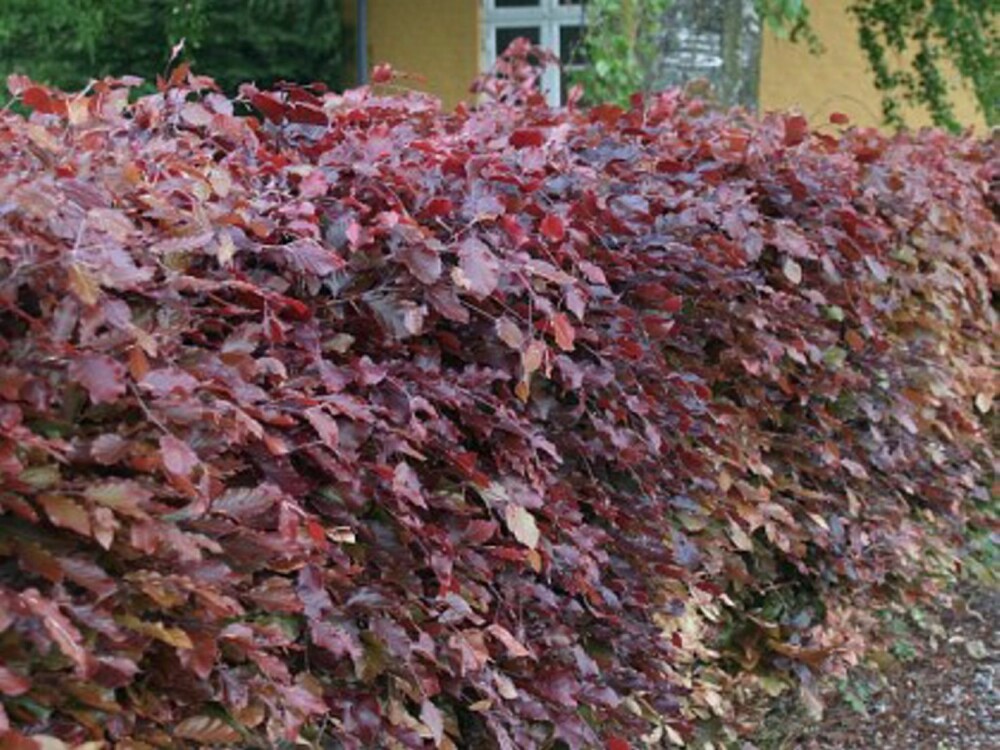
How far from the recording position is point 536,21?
11859 mm

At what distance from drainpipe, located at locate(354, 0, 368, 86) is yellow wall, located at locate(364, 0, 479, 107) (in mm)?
274

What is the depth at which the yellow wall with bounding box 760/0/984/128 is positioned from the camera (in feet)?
38.5

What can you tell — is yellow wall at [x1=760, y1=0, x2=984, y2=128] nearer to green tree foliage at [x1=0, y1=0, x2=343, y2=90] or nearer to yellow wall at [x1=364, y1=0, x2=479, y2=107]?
yellow wall at [x1=364, y1=0, x2=479, y2=107]

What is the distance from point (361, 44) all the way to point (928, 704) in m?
7.52

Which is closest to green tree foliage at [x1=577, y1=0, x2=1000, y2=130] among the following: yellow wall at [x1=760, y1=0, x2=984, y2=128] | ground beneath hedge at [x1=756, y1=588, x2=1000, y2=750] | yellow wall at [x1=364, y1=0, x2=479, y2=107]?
yellow wall at [x1=760, y1=0, x2=984, y2=128]

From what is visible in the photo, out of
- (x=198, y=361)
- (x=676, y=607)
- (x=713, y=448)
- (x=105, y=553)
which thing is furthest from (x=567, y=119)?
(x=105, y=553)

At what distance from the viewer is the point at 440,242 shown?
283 centimetres

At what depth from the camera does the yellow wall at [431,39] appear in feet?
38.3

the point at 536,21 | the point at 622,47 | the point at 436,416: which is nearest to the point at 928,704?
the point at 436,416

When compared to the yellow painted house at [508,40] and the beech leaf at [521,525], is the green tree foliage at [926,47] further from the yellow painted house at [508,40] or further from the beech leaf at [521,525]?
the beech leaf at [521,525]

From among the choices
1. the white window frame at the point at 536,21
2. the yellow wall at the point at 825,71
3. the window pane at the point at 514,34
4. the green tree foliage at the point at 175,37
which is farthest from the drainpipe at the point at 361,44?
the yellow wall at the point at 825,71

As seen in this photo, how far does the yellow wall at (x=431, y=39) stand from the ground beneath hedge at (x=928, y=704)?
688 centimetres

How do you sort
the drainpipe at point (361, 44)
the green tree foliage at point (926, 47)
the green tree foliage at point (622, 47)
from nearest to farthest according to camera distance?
the green tree foliage at point (622, 47)
the green tree foliage at point (926, 47)
the drainpipe at point (361, 44)

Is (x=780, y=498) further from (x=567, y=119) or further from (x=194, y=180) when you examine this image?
(x=194, y=180)
